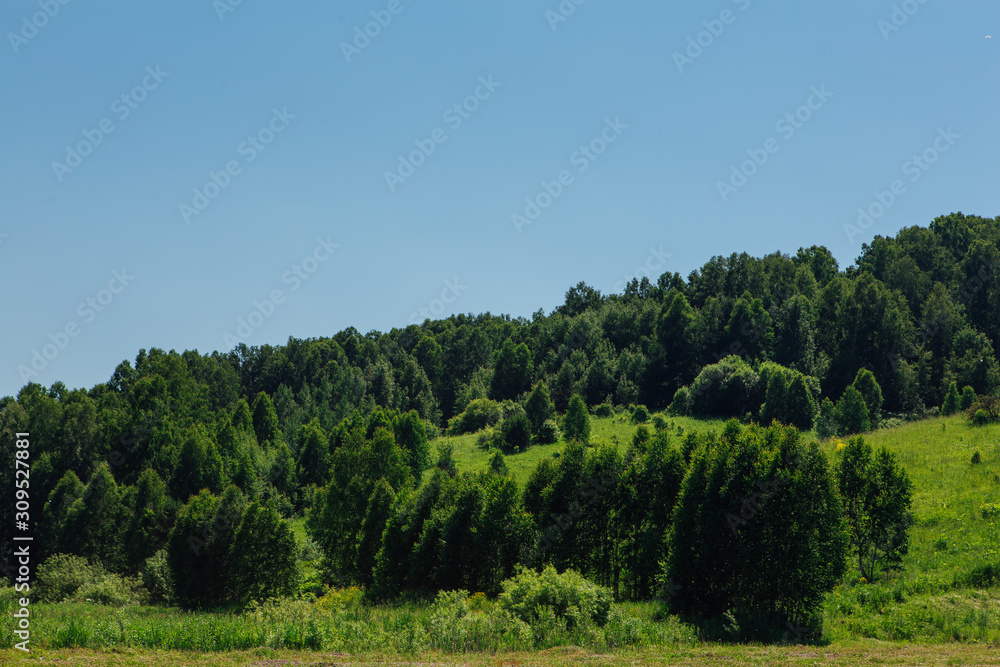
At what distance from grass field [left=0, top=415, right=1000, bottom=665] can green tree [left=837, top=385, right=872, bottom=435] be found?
33570 mm

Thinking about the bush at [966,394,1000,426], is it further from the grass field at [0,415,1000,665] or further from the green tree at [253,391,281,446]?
the green tree at [253,391,281,446]

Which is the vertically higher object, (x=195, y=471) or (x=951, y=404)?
(x=951, y=404)

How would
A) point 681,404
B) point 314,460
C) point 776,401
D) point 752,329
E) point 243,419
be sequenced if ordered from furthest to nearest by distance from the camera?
point 243,419
point 752,329
point 681,404
point 314,460
point 776,401

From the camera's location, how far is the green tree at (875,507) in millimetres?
33094

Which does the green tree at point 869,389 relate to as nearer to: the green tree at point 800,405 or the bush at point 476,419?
the green tree at point 800,405

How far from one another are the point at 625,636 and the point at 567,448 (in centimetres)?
1448

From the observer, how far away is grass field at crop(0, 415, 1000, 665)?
79.5ft

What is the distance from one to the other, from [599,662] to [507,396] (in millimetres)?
90774

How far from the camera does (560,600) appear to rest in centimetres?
2848

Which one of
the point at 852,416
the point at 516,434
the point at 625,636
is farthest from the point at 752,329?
the point at 625,636

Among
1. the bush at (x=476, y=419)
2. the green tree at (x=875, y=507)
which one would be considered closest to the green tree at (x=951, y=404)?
the green tree at (x=875, y=507)

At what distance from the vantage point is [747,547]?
30.0 m

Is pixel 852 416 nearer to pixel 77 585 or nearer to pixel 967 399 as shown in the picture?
pixel 967 399

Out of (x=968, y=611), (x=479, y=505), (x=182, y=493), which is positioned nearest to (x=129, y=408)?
(x=182, y=493)
